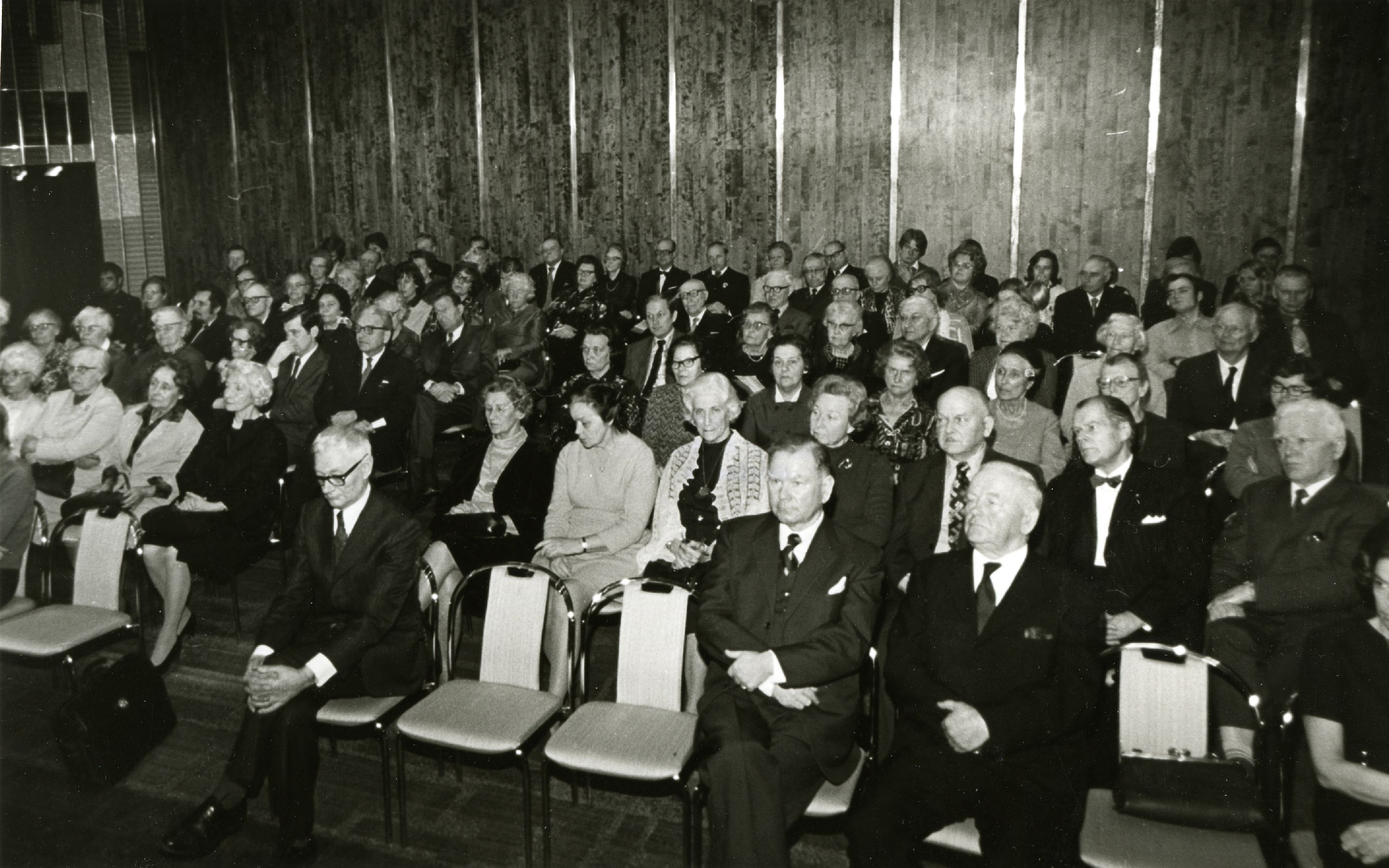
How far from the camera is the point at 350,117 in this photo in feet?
38.5

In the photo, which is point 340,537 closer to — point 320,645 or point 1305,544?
point 320,645

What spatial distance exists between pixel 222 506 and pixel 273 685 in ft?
6.45

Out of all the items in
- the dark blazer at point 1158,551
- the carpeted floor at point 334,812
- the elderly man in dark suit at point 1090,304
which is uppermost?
the elderly man in dark suit at point 1090,304

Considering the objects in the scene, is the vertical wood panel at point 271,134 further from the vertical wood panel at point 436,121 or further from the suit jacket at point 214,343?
the suit jacket at point 214,343

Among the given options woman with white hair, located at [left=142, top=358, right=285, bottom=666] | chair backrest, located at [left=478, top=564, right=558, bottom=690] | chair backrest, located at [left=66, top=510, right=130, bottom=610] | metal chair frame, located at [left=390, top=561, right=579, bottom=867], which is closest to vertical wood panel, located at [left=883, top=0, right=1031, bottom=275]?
woman with white hair, located at [left=142, top=358, right=285, bottom=666]

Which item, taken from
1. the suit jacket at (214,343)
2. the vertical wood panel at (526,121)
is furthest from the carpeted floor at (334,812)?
the vertical wood panel at (526,121)

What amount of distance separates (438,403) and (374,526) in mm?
3391

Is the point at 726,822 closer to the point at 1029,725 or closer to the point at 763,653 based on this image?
the point at 763,653

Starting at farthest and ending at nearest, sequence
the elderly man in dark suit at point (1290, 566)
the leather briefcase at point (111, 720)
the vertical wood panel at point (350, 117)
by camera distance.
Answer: the vertical wood panel at point (350, 117) → the leather briefcase at point (111, 720) → the elderly man in dark suit at point (1290, 566)

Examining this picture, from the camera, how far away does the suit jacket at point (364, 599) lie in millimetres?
3338

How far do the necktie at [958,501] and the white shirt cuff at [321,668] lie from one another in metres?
2.29

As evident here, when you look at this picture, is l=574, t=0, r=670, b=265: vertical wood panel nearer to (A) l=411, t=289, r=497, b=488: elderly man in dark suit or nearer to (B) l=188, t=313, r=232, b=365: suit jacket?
(A) l=411, t=289, r=497, b=488: elderly man in dark suit

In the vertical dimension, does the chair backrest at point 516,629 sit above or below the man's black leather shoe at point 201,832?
above

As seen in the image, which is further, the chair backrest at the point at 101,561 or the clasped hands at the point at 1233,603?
the chair backrest at the point at 101,561
